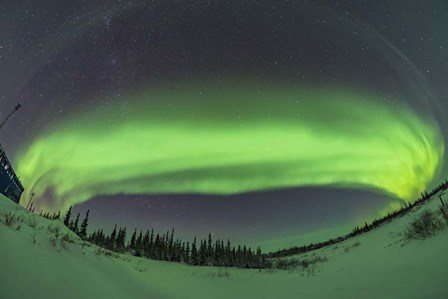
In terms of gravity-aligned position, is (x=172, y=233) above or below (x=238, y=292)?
above

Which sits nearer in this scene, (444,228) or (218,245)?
(444,228)

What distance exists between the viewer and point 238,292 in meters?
10.1

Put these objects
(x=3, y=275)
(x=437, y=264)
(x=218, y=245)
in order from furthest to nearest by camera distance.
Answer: (x=218, y=245) < (x=437, y=264) < (x=3, y=275)

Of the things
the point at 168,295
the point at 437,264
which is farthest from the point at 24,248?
the point at 437,264

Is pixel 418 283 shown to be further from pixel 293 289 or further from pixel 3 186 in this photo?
pixel 3 186

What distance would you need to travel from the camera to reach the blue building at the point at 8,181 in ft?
98.8

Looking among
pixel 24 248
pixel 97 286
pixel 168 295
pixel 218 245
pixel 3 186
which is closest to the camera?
pixel 24 248

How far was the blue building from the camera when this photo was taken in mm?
30106

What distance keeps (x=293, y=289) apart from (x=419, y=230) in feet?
34.9

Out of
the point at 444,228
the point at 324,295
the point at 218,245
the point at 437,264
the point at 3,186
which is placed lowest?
the point at 324,295

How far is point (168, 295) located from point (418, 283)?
669cm

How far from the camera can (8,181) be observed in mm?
32781

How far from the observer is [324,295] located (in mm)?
8164

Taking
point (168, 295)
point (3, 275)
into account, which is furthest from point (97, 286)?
point (168, 295)
